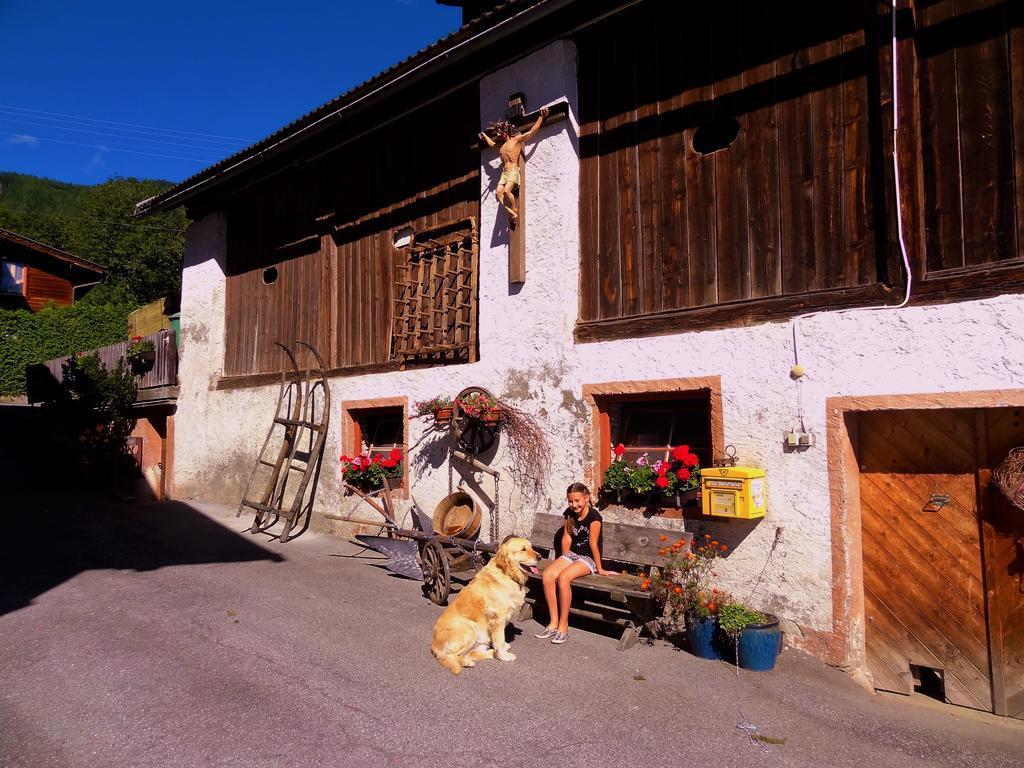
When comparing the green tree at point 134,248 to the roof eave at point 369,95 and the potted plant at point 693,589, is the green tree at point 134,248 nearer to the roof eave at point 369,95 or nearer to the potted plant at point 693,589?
the roof eave at point 369,95

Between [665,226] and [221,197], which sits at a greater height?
[221,197]

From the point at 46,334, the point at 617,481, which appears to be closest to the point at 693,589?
the point at 617,481

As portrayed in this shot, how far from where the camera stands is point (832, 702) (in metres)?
5.02

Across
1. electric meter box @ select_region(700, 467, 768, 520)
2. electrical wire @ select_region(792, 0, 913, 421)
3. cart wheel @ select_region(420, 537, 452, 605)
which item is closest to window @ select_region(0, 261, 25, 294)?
cart wheel @ select_region(420, 537, 452, 605)

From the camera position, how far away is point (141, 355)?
14.9 m

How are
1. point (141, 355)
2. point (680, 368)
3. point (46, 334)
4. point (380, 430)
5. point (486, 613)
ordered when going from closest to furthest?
point (486, 613) < point (680, 368) < point (380, 430) < point (141, 355) < point (46, 334)

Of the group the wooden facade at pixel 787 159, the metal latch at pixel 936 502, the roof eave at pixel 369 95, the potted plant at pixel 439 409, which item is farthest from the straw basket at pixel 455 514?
the roof eave at pixel 369 95

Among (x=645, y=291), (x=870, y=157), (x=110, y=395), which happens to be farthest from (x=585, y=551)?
(x=110, y=395)

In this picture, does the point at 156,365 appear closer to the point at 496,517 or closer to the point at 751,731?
the point at 496,517

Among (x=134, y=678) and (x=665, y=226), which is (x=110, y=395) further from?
(x=665, y=226)

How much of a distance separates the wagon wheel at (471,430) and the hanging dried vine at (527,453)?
0.23 meters

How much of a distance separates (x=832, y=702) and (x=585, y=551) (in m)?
2.24

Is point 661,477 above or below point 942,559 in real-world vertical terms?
above

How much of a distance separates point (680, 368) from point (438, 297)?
3.88 m
